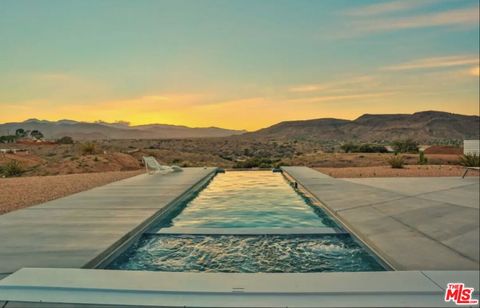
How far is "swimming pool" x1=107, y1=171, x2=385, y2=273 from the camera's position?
4305 mm

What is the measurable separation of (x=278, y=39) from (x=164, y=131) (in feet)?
258

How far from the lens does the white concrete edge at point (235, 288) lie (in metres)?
2.89

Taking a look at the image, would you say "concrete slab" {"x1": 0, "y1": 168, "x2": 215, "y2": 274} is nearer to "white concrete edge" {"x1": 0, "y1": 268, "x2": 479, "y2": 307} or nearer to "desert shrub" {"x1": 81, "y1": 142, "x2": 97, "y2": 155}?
"white concrete edge" {"x1": 0, "y1": 268, "x2": 479, "y2": 307}

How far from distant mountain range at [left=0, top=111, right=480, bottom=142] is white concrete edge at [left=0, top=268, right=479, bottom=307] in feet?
129

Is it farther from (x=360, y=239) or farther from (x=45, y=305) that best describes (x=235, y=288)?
(x=360, y=239)

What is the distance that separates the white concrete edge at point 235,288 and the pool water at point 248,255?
33.2 inches

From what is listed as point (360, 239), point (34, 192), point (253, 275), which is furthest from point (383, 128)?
point (253, 275)

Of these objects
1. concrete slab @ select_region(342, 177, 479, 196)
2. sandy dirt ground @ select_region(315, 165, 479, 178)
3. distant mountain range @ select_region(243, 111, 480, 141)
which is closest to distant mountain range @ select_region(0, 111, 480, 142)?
distant mountain range @ select_region(243, 111, 480, 141)

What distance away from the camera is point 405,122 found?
62.7 metres

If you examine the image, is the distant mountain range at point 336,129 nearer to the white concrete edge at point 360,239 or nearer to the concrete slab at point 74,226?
the white concrete edge at point 360,239

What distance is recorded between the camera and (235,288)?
3094mm

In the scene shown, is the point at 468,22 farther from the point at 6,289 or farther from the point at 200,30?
the point at 200,30

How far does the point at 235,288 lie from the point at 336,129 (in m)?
66.5

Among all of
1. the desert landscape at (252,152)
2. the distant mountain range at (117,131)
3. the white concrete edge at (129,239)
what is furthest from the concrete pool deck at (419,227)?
the distant mountain range at (117,131)
